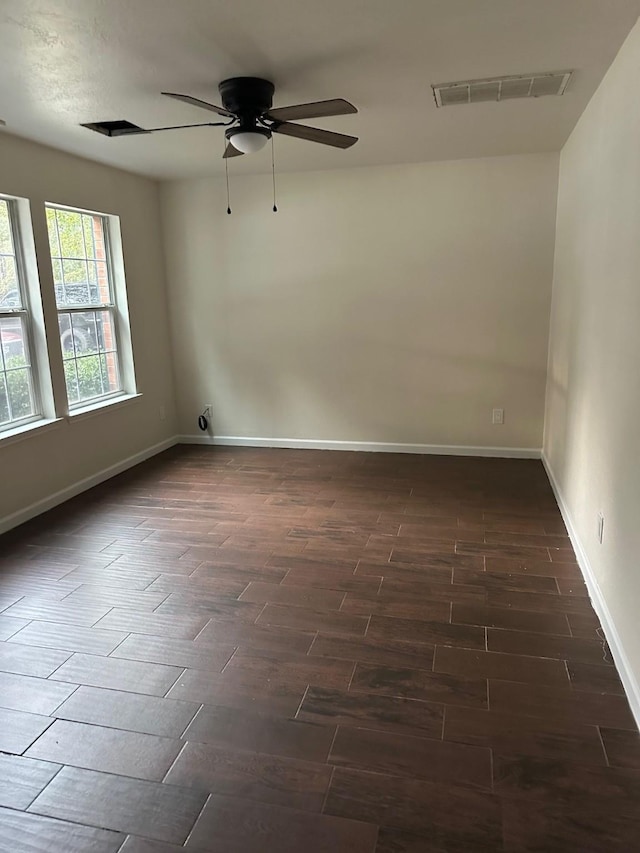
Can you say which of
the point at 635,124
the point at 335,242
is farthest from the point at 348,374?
the point at 635,124

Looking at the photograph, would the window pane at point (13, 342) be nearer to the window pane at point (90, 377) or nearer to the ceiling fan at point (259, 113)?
the window pane at point (90, 377)

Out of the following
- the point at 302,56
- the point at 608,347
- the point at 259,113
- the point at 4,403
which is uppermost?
the point at 302,56

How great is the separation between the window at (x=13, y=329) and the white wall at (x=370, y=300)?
183 centimetres

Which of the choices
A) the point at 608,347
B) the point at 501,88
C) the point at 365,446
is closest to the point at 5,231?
the point at 501,88

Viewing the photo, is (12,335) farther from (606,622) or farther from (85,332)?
(606,622)

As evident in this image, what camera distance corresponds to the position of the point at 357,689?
2201 millimetres

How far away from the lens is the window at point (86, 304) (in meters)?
4.41

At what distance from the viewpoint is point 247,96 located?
9.46 ft

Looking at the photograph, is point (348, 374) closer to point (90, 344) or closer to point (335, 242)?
point (335, 242)

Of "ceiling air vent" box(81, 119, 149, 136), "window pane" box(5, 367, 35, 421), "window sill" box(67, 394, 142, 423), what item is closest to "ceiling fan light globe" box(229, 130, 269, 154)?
"ceiling air vent" box(81, 119, 149, 136)

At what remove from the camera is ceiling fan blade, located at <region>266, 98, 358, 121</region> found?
2680 mm

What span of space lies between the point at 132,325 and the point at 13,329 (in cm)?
131

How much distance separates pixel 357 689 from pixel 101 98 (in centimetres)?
312

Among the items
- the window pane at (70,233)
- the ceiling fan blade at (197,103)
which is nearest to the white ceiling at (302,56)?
the ceiling fan blade at (197,103)
